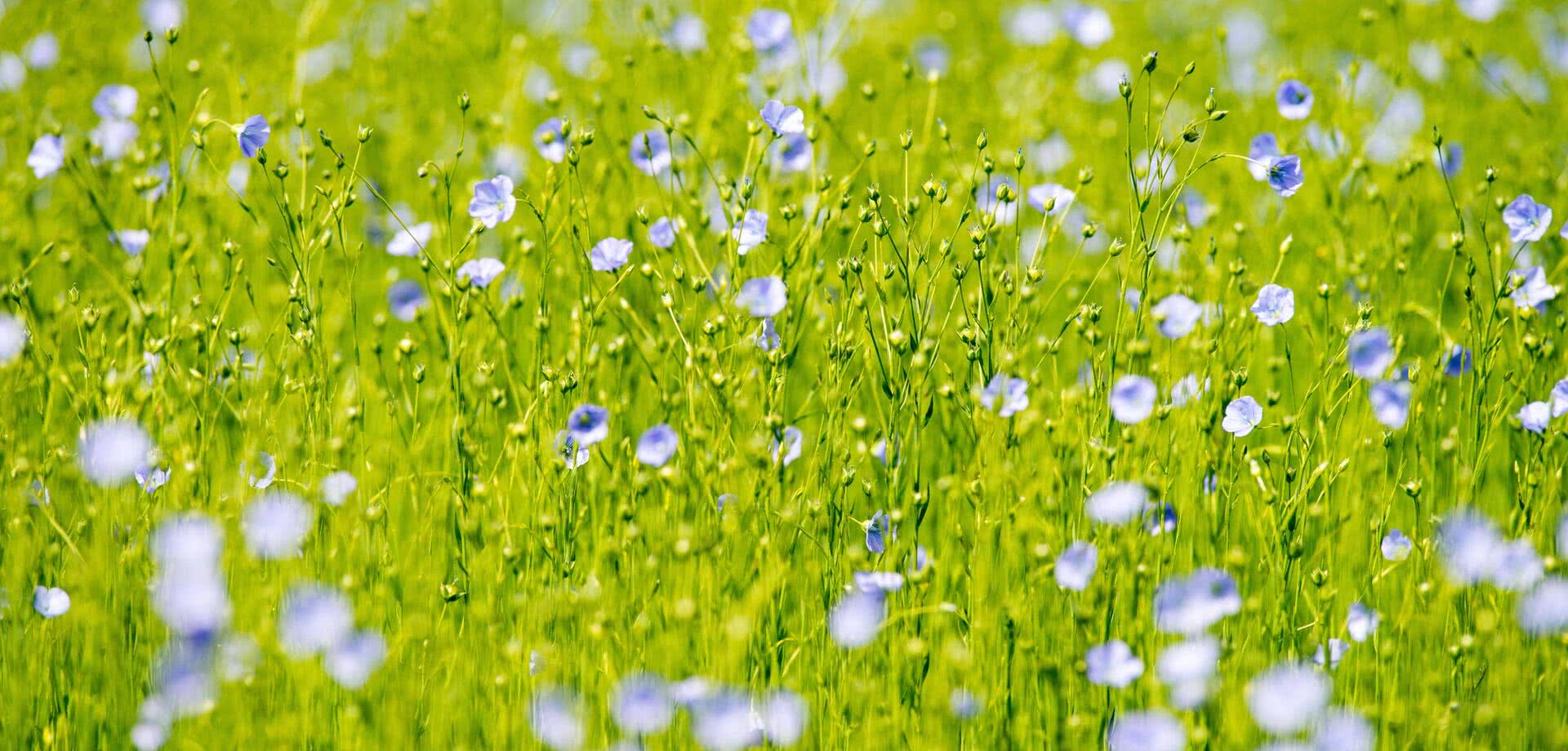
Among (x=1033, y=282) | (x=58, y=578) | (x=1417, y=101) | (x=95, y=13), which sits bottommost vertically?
(x=58, y=578)

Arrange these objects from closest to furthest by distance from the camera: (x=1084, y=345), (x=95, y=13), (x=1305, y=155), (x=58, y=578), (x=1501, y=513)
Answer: (x=58, y=578) < (x=1501, y=513) < (x=1084, y=345) < (x=1305, y=155) < (x=95, y=13)

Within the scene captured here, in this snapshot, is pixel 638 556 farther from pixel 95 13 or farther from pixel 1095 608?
pixel 95 13

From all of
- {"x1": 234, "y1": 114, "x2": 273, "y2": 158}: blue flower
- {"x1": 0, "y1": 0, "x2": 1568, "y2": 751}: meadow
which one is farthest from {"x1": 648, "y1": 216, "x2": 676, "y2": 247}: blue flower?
{"x1": 234, "y1": 114, "x2": 273, "y2": 158}: blue flower

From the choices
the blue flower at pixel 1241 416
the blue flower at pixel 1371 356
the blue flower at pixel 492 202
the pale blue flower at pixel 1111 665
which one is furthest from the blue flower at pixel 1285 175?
the blue flower at pixel 492 202

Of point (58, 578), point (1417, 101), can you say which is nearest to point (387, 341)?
point (58, 578)

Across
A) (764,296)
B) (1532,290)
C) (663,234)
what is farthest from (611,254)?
(1532,290)

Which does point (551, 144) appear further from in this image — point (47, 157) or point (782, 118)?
point (47, 157)

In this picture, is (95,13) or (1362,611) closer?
(1362,611)
